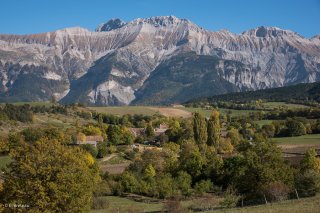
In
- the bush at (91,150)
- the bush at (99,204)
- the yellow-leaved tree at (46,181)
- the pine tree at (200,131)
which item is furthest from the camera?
the pine tree at (200,131)

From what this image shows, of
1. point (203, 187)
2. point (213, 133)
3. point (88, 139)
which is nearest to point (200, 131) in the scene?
point (213, 133)

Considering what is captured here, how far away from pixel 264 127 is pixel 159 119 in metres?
48.3

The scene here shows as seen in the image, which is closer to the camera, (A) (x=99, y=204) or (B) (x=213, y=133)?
(A) (x=99, y=204)

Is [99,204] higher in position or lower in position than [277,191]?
lower

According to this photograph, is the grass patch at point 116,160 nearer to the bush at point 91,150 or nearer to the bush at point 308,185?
the bush at point 91,150

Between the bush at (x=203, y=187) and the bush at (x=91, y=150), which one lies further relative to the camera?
the bush at (x=91, y=150)

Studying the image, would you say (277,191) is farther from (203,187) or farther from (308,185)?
(203,187)

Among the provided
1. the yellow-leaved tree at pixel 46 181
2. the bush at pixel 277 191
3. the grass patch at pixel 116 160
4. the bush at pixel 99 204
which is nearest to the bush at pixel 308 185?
the bush at pixel 277 191

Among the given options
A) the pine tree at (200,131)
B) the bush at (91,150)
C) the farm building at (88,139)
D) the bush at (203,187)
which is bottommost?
the bush at (203,187)

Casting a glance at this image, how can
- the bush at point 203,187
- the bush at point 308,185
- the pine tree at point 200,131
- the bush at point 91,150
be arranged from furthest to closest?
1. the pine tree at point 200,131
2. the bush at point 91,150
3. the bush at point 203,187
4. the bush at point 308,185

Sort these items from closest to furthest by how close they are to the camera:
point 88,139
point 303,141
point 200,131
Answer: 1. point 303,141
2. point 200,131
3. point 88,139

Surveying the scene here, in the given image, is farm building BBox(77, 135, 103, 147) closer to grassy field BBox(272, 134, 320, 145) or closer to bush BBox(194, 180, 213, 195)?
grassy field BBox(272, 134, 320, 145)

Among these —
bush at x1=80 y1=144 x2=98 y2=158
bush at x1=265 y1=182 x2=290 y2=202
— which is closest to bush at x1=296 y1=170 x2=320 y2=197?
bush at x1=265 y1=182 x2=290 y2=202

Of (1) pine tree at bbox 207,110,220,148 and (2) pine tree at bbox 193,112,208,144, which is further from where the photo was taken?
(2) pine tree at bbox 193,112,208,144
